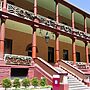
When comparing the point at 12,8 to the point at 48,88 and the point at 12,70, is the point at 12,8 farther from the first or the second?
the point at 48,88

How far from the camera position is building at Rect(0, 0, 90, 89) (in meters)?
19.2

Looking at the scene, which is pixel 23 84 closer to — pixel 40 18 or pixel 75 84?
pixel 75 84

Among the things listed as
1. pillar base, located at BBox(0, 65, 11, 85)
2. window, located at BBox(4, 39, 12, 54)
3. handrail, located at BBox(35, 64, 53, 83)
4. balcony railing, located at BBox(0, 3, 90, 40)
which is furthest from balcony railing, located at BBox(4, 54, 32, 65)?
window, located at BBox(4, 39, 12, 54)

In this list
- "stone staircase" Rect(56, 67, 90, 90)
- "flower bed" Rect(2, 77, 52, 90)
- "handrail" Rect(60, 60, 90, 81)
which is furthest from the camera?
"handrail" Rect(60, 60, 90, 81)

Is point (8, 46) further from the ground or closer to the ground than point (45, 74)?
further from the ground

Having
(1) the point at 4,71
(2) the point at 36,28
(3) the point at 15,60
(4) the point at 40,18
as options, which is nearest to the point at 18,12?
(2) the point at 36,28

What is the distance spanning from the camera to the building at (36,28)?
754 inches

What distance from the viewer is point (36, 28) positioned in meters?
21.5

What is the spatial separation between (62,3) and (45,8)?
2519 mm

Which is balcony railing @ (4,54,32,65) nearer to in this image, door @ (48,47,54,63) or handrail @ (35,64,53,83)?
handrail @ (35,64,53,83)

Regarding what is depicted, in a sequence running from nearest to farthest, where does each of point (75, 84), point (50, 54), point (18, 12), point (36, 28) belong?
point (18, 12)
point (75, 84)
point (36, 28)
point (50, 54)

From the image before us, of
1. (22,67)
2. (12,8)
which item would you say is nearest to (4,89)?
(22,67)

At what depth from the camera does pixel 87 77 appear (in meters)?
23.0

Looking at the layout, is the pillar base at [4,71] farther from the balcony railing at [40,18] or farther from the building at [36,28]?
the balcony railing at [40,18]
